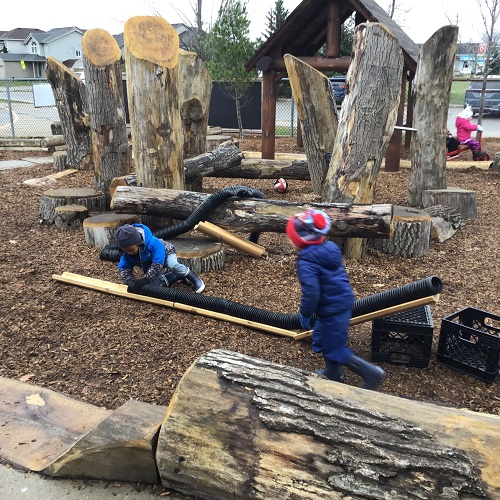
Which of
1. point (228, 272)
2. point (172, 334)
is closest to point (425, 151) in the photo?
point (228, 272)

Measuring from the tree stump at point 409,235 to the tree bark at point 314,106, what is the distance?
212cm

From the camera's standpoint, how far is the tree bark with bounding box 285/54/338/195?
7273mm

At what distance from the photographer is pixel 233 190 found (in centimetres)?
554

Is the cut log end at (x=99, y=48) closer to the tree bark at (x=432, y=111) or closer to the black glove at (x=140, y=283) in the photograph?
the black glove at (x=140, y=283)

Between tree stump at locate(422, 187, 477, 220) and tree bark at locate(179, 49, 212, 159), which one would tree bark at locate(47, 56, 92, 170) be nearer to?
tree bark at locate(179, 49, 212, 159)

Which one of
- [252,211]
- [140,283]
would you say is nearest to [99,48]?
[252,211]

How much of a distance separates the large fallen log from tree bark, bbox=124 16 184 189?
357 mm

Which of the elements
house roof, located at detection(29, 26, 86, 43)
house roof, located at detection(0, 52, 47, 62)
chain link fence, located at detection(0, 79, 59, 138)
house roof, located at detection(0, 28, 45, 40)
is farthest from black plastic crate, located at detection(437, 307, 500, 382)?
house roof, located at detection(0, 28, 45, 40)

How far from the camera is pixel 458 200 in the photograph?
7145 millimetres

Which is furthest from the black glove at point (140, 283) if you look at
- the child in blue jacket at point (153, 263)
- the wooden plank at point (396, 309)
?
the wooden plank at point (396, 309)

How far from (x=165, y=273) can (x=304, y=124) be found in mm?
3692

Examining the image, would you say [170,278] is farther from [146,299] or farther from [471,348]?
[471,348]

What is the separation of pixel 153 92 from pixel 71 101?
5.61m

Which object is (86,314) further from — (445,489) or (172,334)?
(445,489)
